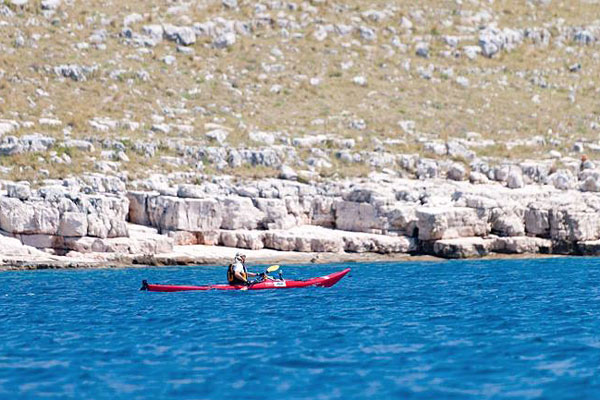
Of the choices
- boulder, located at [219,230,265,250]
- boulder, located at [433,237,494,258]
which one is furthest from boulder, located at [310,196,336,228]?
boulder, located at [433,237,494,258]

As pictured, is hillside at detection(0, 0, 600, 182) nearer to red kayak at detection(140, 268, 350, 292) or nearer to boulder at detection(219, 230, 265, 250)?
boulder at detection(219, 230, 265, 250)

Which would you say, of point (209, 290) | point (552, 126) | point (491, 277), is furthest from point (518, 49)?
point (209, 290)

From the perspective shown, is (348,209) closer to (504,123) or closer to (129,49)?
(504,123)

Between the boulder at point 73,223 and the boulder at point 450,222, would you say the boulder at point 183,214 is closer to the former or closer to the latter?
the boulder at point 73,223

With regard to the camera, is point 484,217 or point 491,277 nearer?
point 491,277

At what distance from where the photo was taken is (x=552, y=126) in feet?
170

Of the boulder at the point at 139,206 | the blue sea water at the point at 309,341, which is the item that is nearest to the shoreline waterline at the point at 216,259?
the boulder at the point at 139,206

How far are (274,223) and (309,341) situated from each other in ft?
66.2

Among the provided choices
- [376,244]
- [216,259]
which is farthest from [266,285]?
[376,244]

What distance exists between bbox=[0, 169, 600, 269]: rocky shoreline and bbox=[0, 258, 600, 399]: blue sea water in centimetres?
568

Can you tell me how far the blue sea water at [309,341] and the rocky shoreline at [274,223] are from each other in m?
5.68

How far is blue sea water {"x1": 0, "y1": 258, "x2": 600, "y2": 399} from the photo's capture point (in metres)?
13.9

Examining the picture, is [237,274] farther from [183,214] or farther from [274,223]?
[274,223]

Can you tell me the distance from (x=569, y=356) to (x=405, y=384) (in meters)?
3.31
